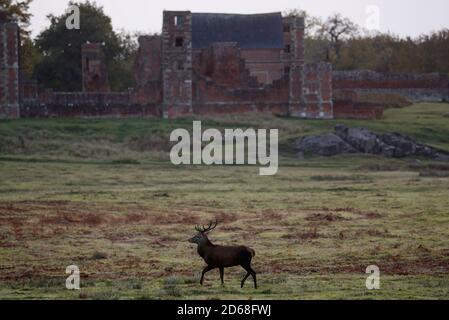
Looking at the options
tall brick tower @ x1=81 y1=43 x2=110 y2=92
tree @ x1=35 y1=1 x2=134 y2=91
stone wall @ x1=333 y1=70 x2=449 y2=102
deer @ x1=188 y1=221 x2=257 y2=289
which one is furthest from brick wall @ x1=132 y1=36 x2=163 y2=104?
deer @ x1=188 y1=221 x2=257 y2=289

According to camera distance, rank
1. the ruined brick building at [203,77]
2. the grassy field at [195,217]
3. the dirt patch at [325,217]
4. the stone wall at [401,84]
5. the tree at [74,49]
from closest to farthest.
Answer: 1. the grassy field at [195,217]
2. the dirt patch at [325,217]
3. the ruined brick building at [203,77]
4. the tree at [74,49]
5. the stone wall at [401,84]

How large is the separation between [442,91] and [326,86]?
1977cm

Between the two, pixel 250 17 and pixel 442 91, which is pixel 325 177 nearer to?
pixel 250 17

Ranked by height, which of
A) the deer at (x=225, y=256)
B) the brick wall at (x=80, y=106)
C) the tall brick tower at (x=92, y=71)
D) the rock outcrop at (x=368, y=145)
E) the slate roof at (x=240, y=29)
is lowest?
the rock outcrop at (x=368, y=145)

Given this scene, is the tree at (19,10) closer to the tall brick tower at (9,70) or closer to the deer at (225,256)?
the tall brick tower at (9,70)

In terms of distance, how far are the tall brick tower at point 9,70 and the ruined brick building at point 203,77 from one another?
0.07 meters

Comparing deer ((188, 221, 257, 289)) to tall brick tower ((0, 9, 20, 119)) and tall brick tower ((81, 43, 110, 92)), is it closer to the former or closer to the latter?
tall brick tower ((0, 9, 20, 119))

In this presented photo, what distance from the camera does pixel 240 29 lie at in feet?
334

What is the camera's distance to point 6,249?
3566cm

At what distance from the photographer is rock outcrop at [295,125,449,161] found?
240 ft

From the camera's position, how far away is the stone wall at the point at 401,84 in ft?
355

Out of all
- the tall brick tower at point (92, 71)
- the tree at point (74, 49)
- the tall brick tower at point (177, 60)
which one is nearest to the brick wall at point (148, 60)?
the tall brick tower at point (92, 71)

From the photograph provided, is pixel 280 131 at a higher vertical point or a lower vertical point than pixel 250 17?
lower
